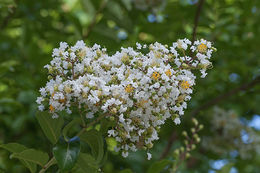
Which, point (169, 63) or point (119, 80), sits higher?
point (169, 63)

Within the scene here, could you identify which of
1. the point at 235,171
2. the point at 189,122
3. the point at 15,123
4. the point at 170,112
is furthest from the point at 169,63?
the point at 235,171

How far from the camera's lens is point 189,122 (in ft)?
13.0

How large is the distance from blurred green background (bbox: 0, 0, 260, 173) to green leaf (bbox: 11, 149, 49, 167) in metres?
1.27

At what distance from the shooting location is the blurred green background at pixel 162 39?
3635mm

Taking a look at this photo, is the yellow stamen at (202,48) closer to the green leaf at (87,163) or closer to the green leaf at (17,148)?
the green leaf at (87,163)

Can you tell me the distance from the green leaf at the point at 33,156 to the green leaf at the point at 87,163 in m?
0.21

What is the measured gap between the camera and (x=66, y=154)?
5.87 feet

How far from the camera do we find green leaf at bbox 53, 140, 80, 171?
1.75m

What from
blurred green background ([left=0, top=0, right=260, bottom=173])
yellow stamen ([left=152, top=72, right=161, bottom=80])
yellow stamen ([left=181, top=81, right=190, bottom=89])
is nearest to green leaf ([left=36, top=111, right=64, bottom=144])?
yellow stamen ([left=152, top=72, right=161, bottom=80])

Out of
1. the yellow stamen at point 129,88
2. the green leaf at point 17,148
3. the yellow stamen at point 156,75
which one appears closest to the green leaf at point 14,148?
the green leaf at point 17,148

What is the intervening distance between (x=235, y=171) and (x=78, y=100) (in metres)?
3.82

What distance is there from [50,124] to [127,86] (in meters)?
0.51

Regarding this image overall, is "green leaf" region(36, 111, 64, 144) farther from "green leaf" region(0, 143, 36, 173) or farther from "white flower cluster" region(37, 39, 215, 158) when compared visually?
"green leaf" region(0, 143, 36, 173)

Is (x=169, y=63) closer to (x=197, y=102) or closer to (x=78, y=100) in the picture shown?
(x=78, y=100)
